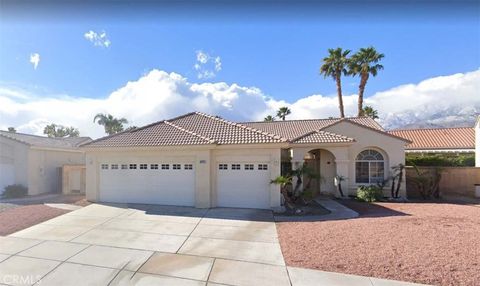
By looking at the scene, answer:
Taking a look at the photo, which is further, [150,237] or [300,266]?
[150,237]

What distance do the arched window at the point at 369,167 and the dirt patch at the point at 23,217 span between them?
54.9ft

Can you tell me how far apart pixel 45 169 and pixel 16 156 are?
1.90 metres

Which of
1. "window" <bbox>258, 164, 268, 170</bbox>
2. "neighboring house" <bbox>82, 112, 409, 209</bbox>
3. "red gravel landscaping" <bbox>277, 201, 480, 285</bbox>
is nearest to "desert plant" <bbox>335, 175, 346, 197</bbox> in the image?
"neighboring house" <bbox>82, 112, 409, 209</bbox>

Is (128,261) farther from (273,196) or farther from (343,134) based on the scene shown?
(343,134)

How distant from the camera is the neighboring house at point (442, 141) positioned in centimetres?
2729

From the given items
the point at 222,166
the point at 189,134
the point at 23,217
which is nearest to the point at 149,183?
the point at 189,134

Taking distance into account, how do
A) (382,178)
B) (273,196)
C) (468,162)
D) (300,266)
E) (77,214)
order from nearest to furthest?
1. (300,266)
2. (77,214)
3. (273,196)
4. (382,178)
5. (468,162)

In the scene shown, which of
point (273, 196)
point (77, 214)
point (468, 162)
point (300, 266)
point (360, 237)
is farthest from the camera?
point (468, 162)

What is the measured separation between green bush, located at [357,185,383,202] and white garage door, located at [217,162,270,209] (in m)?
6.77

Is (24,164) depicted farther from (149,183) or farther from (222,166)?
(222,166)

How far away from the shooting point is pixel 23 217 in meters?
10.3

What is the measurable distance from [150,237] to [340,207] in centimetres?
929

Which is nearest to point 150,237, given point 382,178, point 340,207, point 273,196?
point 273,196

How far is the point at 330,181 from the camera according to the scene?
1762 centimetres
